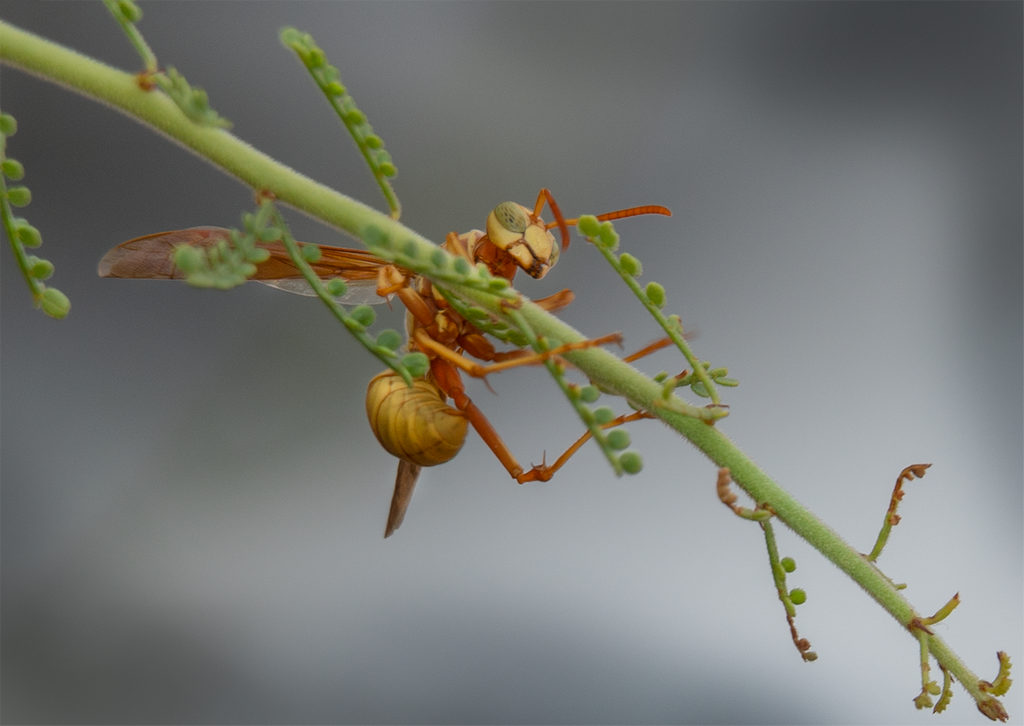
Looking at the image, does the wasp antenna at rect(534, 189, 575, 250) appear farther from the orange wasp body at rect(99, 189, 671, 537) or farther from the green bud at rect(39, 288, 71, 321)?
the green bud at rect(39, 288, 71, 321)

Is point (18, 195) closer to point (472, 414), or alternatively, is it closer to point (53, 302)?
point (53, 302)

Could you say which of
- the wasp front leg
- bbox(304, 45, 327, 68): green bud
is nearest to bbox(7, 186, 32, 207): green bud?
bbox(304, 45, 327, 68): green bud

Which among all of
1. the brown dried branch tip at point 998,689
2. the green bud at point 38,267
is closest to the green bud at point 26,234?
the green bud at point 38,267

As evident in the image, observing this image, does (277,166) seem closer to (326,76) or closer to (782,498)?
(326,76)

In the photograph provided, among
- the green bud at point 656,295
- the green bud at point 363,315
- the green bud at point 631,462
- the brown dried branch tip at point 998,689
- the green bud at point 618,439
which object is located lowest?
the brown dried branch tip at point 998,689

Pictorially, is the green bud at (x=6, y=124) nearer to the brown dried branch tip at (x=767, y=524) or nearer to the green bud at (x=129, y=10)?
the green bud at (x=129, y=10)
